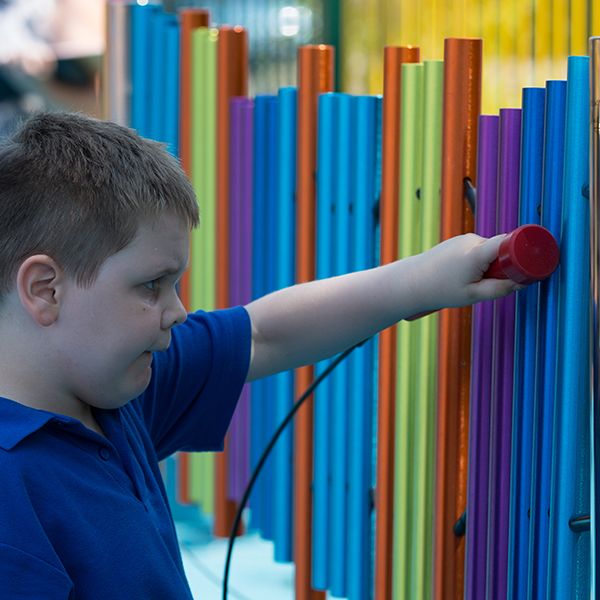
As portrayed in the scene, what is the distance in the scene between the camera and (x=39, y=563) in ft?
3.74

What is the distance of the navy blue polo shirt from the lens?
1.15 metres

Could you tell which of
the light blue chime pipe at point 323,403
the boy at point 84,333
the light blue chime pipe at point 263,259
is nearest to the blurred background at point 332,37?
the boy at point 84,333

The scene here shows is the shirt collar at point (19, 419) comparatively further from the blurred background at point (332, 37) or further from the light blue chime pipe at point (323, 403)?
the light blue chime pipe at point (323, 403)

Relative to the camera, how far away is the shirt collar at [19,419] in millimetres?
1203

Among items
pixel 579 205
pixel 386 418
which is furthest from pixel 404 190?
pixel 579 205

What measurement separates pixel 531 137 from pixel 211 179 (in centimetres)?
108

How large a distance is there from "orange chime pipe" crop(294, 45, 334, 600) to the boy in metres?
0.69

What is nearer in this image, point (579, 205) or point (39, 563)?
point (39, 563)

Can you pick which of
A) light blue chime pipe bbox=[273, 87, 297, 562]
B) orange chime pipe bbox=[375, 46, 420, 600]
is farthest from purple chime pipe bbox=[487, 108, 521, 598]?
light blue chime pipe bbox=[273, 87, 297, 562]

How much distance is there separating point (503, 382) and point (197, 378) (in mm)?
389

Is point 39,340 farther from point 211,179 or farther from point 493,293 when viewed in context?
point 211,179

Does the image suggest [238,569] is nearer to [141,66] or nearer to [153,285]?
[141,66]

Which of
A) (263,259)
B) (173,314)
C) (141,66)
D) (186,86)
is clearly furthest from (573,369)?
(141,66)

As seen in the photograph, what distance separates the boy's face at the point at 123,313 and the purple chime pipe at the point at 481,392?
0.40m
